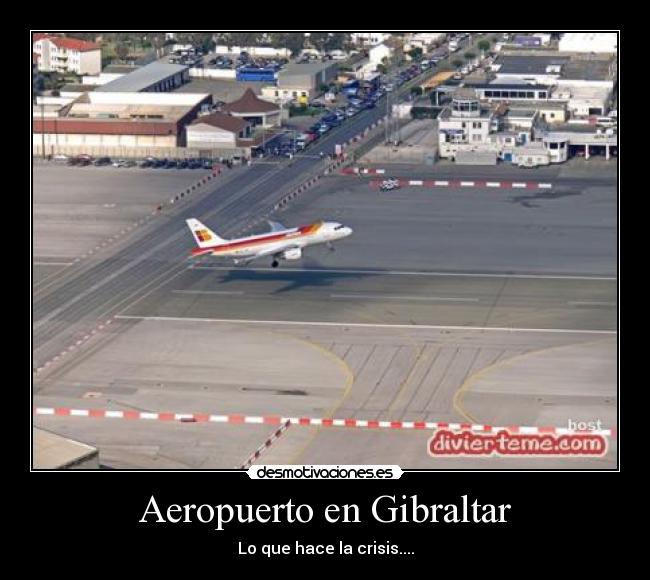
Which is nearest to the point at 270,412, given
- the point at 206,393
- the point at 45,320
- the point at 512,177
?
the point at 206,393

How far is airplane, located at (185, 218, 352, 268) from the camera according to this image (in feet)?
469

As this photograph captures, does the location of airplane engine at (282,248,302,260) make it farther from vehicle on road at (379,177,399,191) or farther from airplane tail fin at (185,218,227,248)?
vehicle on road at (379,177,399,191)

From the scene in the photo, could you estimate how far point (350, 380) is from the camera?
11662 centimetres

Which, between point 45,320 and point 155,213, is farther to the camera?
point 155,213

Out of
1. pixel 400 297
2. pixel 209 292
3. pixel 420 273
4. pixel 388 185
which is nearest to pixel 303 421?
pixel 400 297

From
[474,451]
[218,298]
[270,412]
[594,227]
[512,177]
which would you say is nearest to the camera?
[474,451]

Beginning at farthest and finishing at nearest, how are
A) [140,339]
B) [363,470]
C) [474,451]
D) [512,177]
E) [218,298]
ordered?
[512,177], [218,298], [140,339], [474,451], [363,470]

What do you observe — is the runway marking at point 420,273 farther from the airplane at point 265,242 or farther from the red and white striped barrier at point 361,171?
the red and white striped barrier at point 361,171

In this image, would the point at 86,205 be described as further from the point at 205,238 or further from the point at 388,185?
the point at 205,238

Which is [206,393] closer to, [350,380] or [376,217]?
[350,380]

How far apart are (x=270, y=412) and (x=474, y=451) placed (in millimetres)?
13756

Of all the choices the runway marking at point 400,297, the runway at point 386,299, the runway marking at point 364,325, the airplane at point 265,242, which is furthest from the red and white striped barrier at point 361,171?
the runway marking at point 364,325

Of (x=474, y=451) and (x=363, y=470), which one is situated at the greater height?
(x=363, y=470)

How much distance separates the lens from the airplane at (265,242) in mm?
142875
